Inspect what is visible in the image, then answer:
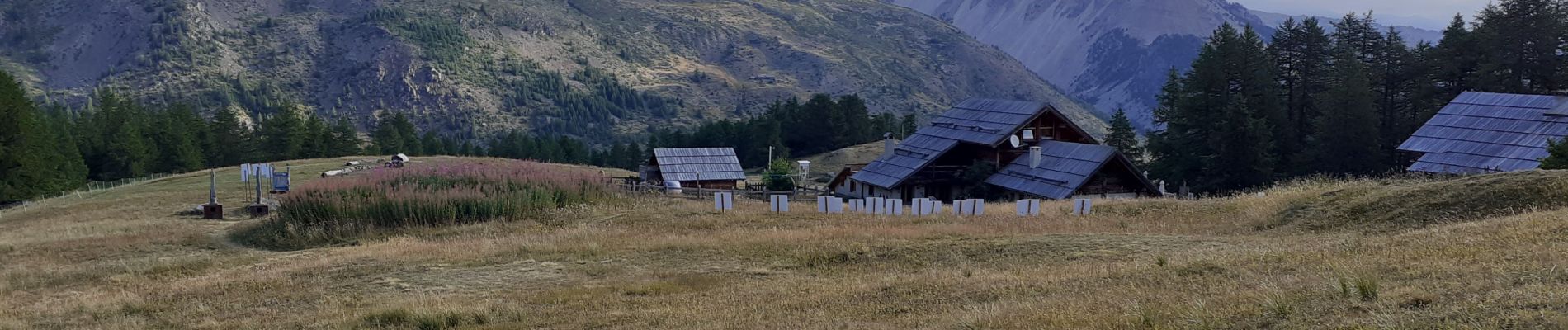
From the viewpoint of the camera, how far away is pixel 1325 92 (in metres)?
58.0

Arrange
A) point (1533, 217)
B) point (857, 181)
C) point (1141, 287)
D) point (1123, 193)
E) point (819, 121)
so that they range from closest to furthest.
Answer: point (1141, 287) → point (1533, 217) → point (1123, 193) → point (857, 181) → point (819, 121)

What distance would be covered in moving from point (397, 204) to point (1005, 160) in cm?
3277

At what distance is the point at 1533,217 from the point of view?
15.1m

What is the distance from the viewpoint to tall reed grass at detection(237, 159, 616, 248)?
87.7 feet

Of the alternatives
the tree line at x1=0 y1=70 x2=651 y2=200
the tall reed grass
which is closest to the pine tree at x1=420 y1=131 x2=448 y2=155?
the tree line at x1=0 y1=70 x2=651 y2=200

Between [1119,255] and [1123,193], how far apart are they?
3275 cm

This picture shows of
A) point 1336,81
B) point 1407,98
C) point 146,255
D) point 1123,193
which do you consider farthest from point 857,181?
point 146,255

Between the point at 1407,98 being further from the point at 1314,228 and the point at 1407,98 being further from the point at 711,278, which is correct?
the point at 711,278

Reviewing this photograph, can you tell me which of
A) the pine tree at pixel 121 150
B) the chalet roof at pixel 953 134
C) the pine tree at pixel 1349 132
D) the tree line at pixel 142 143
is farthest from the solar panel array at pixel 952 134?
the pine tree at pixel 121 150

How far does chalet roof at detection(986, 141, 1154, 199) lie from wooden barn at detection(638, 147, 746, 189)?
45.8 ft

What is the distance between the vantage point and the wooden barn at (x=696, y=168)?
5675cm

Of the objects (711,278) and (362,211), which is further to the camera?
(362,211)

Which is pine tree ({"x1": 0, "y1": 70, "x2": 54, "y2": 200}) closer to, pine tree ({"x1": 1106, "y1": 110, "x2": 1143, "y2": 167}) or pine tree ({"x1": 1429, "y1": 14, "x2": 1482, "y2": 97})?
pine tree ({"x1": 1106, "y1": 110, "x2": 1143, "y2": 167})

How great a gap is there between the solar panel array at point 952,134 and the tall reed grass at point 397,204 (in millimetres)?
24956
